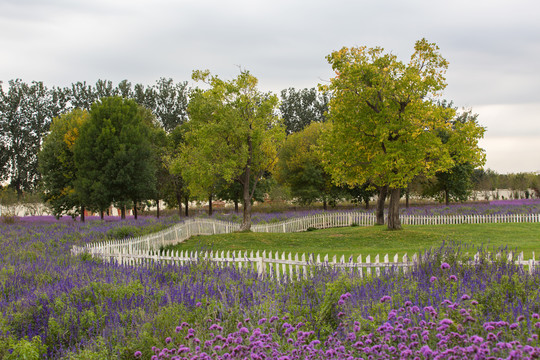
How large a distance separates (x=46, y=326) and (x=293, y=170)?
38.1 m

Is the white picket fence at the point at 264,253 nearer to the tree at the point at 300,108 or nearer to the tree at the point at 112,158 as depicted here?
the tree at the point at 112,158

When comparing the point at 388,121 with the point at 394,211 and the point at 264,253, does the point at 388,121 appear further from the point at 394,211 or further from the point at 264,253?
the point at 264,253

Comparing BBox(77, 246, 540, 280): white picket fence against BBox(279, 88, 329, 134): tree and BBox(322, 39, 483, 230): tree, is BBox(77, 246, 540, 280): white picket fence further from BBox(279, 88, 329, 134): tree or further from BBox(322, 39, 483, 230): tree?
→ BBox(279, 88, 329, 134): tree

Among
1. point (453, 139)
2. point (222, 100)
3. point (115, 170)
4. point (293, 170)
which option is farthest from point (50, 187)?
point (453, 139)

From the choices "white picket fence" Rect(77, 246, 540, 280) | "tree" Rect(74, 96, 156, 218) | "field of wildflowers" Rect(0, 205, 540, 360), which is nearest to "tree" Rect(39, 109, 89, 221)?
"tree" Rect(74, 96, 156, 218)

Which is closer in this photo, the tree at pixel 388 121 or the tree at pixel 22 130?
the tree at pixel 388 121

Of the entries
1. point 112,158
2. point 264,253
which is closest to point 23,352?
point 264,253

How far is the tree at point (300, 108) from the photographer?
73375 millimetres

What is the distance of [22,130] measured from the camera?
193 ft

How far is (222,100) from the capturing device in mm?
23562

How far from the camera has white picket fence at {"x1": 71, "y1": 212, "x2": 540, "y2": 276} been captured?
29.2 feet

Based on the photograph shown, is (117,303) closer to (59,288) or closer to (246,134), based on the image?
(59,288)

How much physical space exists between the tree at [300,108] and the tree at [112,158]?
4350cm

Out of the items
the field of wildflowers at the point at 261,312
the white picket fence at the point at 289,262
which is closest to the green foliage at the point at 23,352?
the field of wildflowers at the point at 261,312
